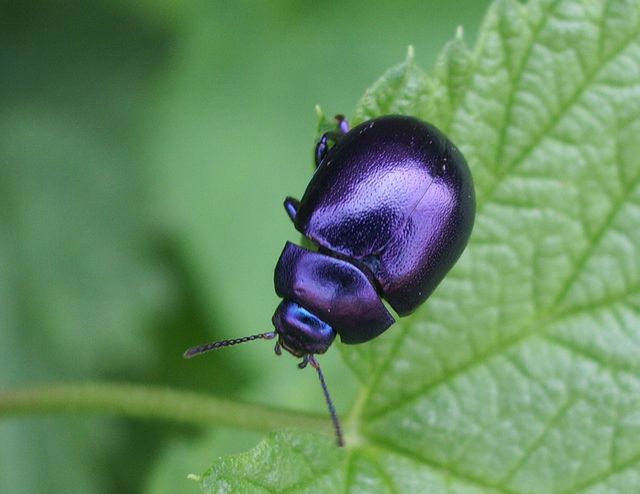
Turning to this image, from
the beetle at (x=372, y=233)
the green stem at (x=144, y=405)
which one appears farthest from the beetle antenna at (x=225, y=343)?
the green stem at (x=144, y=405)

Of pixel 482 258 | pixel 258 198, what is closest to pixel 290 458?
pixel 482 258

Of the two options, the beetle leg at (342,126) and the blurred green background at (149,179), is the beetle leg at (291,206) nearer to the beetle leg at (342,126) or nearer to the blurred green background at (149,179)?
the beetle leg at (342,126)

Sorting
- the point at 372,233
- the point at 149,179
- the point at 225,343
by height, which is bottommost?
the point at 149,179

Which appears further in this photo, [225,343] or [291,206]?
[291,206]

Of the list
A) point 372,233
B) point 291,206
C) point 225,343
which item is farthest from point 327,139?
point 225,343

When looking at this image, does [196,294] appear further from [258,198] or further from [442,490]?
[442,490]

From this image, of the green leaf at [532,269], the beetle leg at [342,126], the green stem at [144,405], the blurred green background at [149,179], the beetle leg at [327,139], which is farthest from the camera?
the blurred green background at [149,179]

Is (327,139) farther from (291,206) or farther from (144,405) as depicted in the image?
(144,405)
